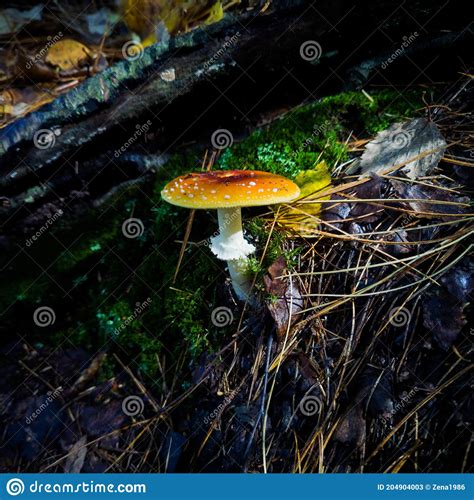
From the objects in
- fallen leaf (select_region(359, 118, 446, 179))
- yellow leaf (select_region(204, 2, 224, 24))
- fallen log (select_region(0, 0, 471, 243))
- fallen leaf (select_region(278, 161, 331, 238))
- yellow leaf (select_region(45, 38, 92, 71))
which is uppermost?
yellow leaf (select_region(204, 2, 224, 24))

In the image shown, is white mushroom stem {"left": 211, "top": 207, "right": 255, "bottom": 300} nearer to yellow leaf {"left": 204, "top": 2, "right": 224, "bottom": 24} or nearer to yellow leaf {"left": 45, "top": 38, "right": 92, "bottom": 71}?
yellow leaf {"left": 204, "top": 2, "right": 224, "bottom": 24}

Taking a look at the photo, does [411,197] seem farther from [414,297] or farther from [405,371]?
[405,371]

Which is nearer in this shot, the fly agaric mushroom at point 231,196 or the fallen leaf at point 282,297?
the fly agaric mushroom at point 231,196

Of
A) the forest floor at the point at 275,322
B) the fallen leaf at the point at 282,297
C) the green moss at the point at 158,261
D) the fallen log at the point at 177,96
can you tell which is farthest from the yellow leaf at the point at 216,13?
the fallen leaf at the point at 282,297

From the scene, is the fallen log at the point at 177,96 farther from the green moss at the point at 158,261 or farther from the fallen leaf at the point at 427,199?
the fallen leaf at the point at 427,199

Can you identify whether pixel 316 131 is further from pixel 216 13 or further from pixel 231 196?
pixel 216 13

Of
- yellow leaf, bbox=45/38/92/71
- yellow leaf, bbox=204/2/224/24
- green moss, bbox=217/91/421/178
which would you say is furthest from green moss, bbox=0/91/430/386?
yellow leaf, bbox=45/38/92/71

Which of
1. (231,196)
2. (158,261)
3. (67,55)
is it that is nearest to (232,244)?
(231,196)
